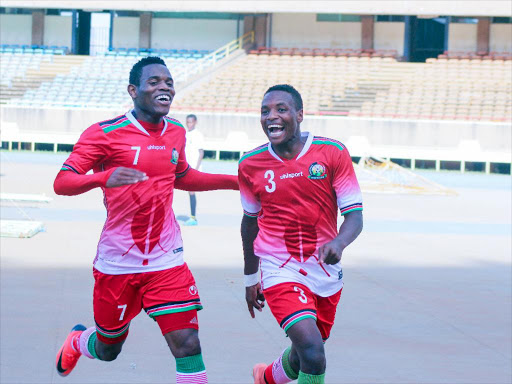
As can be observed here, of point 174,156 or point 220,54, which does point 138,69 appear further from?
point 220,54

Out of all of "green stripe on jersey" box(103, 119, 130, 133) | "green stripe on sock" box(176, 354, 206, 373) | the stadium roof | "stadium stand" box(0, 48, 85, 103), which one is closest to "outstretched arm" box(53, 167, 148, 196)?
"green stripe on jersey" box(103, 119, 130, 133)

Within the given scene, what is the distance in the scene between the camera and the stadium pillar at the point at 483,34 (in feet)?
155

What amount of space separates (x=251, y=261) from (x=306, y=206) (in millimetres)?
604

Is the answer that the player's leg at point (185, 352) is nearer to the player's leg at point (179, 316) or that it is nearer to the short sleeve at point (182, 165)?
the player's leg at point (179, 316)

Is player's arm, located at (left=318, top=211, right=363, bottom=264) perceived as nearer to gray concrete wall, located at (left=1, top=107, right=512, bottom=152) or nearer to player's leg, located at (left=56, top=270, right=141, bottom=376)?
player's leg, located at (left=56, top=270, right=141, bottom=376)

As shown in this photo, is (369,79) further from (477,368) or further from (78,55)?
(477,368)

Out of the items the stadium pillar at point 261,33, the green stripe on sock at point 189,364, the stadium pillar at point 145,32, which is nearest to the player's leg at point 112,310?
the green stripe on sock at point 189,364

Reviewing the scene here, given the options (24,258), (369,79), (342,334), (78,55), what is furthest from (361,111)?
(342,334)

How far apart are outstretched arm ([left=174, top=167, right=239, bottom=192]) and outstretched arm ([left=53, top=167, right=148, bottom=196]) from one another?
0.96 m

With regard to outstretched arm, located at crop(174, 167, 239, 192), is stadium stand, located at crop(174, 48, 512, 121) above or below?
above

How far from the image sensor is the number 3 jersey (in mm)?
5391

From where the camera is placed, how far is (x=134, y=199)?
5590 millimetres

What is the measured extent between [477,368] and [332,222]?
93.2 inches

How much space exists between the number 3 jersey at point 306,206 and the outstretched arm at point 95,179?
32.5 inches
